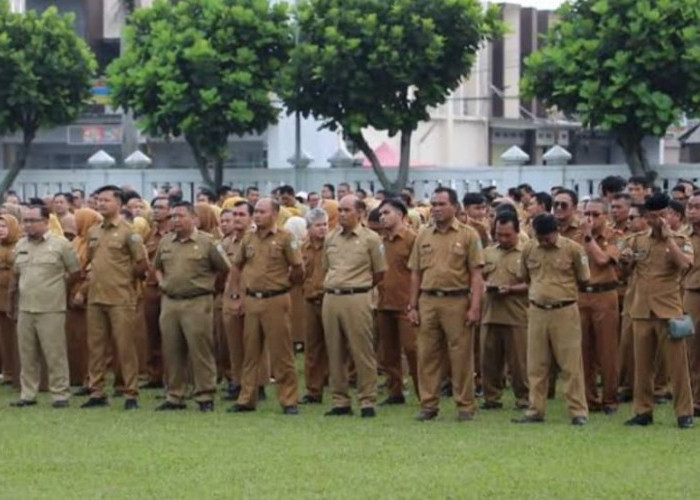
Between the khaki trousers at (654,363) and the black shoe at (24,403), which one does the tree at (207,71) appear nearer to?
the black shoe at (24,403)

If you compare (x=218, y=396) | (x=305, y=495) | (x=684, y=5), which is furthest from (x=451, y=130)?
(x=305, y=495)

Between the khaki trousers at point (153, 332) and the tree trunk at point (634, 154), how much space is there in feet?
42.9

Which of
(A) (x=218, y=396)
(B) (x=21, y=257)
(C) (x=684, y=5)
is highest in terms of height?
(C) (x=684, y=5)

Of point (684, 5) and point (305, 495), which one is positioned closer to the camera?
point (305, 495)

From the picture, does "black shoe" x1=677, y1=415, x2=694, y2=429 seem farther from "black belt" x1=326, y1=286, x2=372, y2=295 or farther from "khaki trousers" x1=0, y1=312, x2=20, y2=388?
"khaki trousers" x1=0, y1=312, x2=20, y2=388

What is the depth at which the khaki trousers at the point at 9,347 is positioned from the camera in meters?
19.3

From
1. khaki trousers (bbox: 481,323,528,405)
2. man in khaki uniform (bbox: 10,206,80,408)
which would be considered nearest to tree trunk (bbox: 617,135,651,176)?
khaki trousers (bbox: 481,323,528,405)

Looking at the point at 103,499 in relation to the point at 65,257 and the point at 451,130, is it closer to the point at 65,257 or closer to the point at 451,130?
the point at 65,257

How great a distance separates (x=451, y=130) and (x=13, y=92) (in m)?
22.6

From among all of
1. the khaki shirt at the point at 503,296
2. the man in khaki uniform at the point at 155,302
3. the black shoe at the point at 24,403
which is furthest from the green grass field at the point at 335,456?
the man in khaki uniform at the point at 155,302

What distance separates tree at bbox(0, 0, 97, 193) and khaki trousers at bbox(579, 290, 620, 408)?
1986 centimetres

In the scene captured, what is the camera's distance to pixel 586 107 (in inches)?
1169

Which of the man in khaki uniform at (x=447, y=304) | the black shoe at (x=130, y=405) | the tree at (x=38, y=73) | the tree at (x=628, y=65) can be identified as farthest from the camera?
the tree at (x=38, y=73)

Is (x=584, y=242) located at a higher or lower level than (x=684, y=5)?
lower
